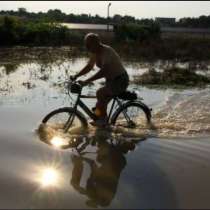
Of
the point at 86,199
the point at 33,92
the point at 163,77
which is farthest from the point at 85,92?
the point at 86,199

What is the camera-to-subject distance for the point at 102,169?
25.2 feet

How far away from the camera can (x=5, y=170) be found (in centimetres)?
742

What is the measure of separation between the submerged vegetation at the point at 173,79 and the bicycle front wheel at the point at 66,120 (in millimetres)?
8488

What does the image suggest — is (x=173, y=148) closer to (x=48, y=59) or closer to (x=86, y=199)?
(x=86, y=199)

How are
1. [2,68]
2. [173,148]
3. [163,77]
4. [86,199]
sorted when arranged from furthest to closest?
[2,68]
[163,77]
[173,148]
[86,199]

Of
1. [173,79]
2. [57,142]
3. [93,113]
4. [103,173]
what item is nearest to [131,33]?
[173,79]

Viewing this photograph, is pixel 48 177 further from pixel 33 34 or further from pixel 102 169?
pixel 33 34

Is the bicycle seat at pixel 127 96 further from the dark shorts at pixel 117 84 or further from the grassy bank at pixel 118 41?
the grassy bank at pixel 118 41

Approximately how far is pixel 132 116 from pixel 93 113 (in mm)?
1083

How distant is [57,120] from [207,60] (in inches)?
829

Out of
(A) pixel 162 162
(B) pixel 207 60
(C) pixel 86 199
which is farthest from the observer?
(B) pixel 207 60

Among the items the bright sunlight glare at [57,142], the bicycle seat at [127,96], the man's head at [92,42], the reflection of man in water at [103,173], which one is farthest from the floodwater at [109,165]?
the man's head at [92,42]

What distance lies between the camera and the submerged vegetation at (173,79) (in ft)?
60.1

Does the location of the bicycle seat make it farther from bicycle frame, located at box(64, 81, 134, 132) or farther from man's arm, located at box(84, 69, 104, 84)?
man's arm, located at box(84, 69, 104, 84)
